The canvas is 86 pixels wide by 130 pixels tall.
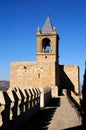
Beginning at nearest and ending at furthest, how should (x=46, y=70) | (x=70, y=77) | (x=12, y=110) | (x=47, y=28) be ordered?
(x=12, y=110), (x=46, y=70), (x=47, y=28), (x=70, y=77)

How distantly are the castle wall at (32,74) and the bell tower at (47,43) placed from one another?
3.05 meters

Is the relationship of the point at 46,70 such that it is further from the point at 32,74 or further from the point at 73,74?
the point at 73,74

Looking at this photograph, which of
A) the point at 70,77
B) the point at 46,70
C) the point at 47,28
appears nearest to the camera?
the point at 46,70

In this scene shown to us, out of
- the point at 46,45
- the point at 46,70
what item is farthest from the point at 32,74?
the point at 46,45

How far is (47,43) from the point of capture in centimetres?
4559

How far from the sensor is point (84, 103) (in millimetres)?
14023

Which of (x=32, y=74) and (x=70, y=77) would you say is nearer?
(x=32, y=74)

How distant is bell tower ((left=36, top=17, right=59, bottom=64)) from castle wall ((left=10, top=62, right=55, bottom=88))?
10.00 feet

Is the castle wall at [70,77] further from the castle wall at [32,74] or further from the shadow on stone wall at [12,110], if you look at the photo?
the shadow on stone wall at [12,110]

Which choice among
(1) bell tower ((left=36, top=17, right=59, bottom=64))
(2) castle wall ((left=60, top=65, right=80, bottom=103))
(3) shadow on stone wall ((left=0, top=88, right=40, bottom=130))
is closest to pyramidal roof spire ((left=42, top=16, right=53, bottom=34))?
(1) bell tower ((left=36, top=17, right=59, bottom=64))

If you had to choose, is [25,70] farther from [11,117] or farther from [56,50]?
[11,117]

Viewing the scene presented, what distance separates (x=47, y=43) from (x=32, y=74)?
7.11 metres

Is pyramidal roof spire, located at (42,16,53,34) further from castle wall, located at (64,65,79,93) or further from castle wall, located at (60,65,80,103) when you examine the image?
castle wall, located at (64,65,79,93)

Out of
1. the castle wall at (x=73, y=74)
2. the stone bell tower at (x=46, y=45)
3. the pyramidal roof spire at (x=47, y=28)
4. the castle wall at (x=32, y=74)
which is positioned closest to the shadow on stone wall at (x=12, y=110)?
the castle wall at (x=32, y=74)
